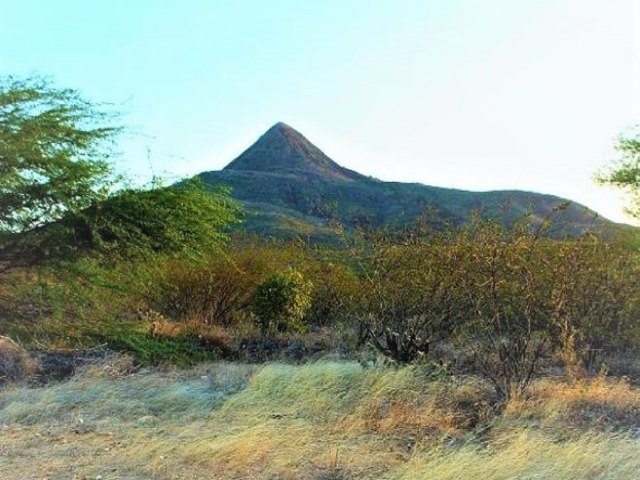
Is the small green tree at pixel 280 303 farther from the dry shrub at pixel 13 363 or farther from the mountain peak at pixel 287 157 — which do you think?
the mountain peak at pixel 287 157

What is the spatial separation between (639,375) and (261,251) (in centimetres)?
878

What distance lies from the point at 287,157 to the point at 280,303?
88.6 meters

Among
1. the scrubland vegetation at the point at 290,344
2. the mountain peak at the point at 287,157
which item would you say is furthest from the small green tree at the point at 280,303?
the mountain peak at the point at 287,157

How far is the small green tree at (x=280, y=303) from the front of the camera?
44.4 feet

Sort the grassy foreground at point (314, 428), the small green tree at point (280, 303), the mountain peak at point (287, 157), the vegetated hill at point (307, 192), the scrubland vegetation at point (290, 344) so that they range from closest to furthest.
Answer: the grassy foreground at point (314, 428) → the scrubland vegetation at point (290, 344) → the small green tree at point (280, 303) → the vegetated hill at point (307, 192) → the mountain peak at point (287, 157)

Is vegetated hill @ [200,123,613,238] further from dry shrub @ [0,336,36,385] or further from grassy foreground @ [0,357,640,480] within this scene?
grassy foreground @ [0,357,640,480]

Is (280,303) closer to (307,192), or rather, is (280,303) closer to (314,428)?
(314,428)

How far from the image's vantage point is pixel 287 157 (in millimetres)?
101000

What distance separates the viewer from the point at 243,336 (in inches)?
508

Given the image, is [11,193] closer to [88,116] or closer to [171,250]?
[88,116]

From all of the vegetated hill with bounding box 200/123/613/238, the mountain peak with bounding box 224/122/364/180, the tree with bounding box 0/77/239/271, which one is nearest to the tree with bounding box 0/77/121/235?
the tree with bounding box 0/77/239/271

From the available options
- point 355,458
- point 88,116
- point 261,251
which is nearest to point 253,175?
point 261,251

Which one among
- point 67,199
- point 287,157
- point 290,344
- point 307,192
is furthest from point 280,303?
point 287,157

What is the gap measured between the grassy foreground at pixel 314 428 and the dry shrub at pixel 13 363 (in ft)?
2.29
